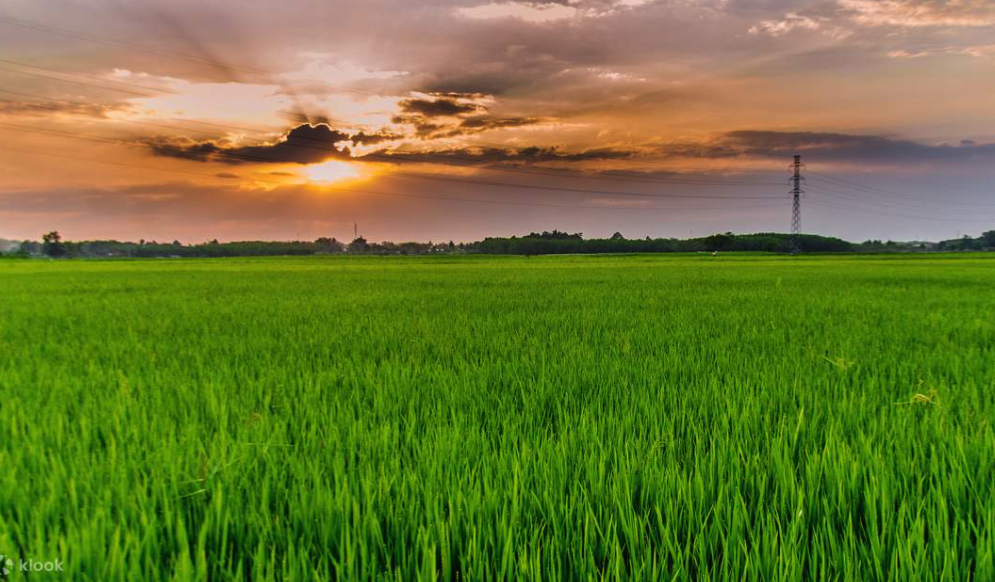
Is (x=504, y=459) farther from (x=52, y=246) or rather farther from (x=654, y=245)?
(x=52, y=246)

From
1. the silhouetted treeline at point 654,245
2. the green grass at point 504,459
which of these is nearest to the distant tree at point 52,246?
the silhouetted treeline at point 654,245

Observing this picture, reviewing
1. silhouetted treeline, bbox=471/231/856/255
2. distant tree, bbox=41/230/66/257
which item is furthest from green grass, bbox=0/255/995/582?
distant tree, bbox=41/230/66/257

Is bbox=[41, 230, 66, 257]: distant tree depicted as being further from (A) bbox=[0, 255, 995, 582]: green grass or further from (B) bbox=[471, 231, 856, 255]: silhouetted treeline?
(A) bbox=[0, 255, 995, 582]: green grass

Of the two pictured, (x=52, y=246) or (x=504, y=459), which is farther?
(x=52, y=246)

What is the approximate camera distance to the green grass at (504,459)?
46.1 inches

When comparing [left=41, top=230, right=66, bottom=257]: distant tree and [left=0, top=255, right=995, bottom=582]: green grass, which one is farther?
[left=41, top=230, right=66, bottom=257]: distant tree

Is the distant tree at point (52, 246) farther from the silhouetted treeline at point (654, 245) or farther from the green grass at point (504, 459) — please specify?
the green grass at point (504, 459)

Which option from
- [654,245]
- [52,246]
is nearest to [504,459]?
[654,245]

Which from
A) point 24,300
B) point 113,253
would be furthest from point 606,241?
point 113,253

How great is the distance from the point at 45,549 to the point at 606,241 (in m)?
101

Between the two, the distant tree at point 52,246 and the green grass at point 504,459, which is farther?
the distant tree at point 52,246

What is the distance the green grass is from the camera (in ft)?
3.84

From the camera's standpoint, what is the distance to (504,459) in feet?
5.49

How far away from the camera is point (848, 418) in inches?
89.7
